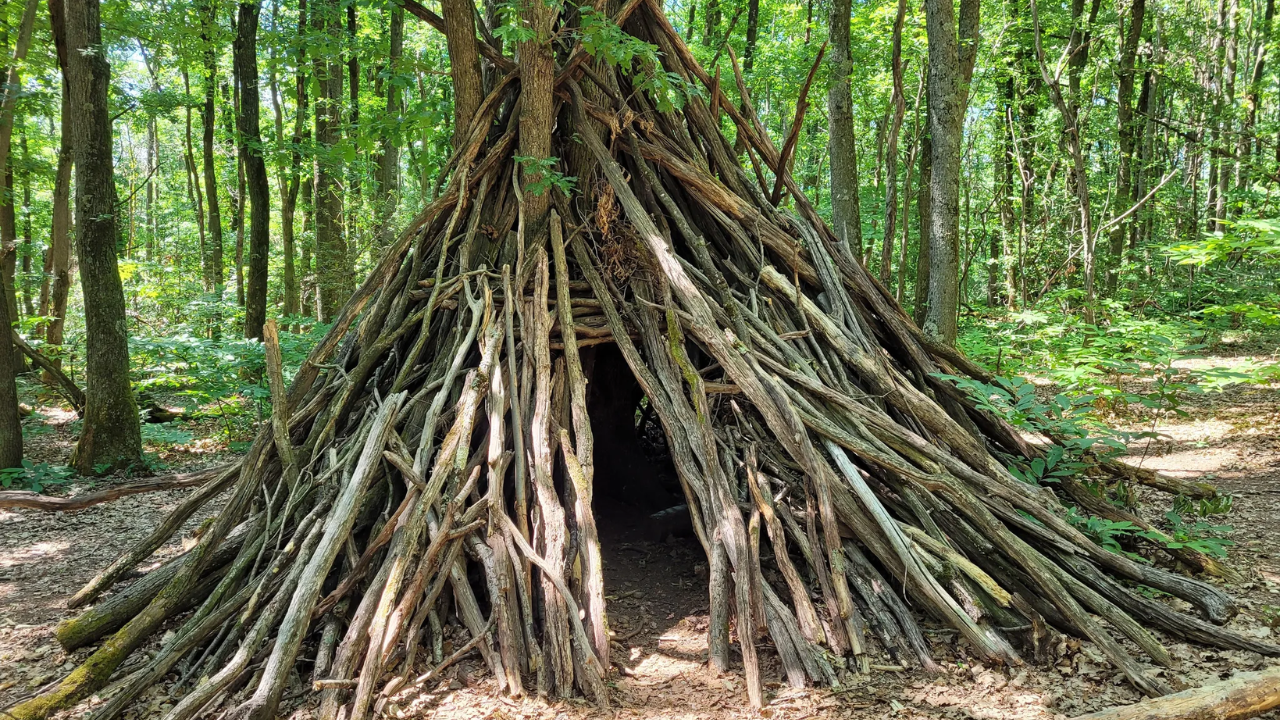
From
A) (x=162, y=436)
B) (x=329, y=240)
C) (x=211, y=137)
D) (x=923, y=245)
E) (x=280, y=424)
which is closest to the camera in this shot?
(x=280, y=424)

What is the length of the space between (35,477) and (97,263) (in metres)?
1.93

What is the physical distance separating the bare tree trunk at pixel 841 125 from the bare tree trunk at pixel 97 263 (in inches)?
275

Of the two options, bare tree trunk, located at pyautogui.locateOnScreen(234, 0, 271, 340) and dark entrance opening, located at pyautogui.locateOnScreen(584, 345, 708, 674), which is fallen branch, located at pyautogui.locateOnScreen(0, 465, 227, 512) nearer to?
dark entrance opening, located at pyautogui.locateOnScreen(584, 345, 708, 674)

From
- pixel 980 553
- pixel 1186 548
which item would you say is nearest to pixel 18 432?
pixel 980 553

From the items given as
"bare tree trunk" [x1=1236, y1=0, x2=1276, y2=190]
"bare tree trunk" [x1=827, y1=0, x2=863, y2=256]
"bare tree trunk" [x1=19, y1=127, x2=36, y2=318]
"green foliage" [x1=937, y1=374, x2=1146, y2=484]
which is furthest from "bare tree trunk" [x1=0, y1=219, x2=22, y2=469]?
"bare tree trunk" [x1=1236, y1=0, x2=1276, y2=190]

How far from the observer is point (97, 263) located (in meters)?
6.35

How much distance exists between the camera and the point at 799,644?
3.13m

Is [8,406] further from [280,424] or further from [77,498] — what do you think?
[280,424]

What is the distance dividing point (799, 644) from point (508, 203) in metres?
3.26

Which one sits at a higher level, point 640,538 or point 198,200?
point 198,200

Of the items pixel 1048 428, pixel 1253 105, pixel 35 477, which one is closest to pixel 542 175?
pixel 1048 428

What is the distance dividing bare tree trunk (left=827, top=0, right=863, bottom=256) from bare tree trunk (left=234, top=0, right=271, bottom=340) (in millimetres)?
7097

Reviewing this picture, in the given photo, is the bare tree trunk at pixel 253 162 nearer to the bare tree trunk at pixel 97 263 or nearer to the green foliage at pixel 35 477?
the bare tree trunk at pixel 97 263

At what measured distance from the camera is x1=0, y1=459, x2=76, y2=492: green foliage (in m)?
6.16
